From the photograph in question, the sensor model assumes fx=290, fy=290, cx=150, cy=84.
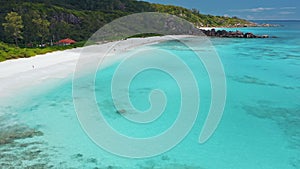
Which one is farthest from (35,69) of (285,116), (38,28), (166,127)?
(285,116)

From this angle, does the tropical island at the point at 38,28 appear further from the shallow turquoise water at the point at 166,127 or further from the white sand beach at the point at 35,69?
the shallow turquoise water at the point at 166,127

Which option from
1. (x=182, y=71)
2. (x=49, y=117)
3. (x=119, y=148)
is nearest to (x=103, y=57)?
(x=182, y=71)

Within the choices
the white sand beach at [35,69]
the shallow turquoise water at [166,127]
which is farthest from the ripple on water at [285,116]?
the white sand beach at [35,69]

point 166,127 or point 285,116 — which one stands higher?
point 166,127

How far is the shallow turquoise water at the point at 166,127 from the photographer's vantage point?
486 inches

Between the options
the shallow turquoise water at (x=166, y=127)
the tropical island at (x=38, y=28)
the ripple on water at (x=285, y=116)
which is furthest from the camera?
the tropical island at (x=38, y=28)

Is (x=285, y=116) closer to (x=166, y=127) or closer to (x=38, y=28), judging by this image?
(x=166, y=127)

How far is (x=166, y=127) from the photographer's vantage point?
16703 mm

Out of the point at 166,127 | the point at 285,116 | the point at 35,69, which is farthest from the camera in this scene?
the point at 35,69

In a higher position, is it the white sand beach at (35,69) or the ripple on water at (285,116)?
the white sand beach at (35,69)

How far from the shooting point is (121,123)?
666 inches

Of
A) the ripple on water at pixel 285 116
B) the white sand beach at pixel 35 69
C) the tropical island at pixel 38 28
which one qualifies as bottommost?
the ripple on water at pixel 285 116

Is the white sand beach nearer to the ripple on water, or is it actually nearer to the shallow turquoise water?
the shallow turquoise water

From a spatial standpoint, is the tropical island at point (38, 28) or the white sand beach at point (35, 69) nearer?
the white sand beach at point (35, 69)
